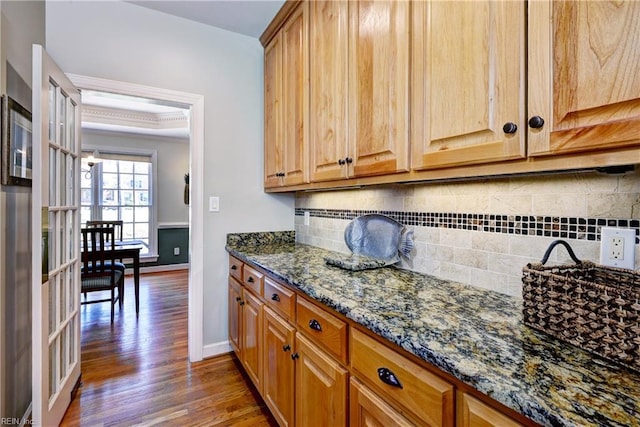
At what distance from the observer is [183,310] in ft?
11.8

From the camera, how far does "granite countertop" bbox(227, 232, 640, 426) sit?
1.70 ft

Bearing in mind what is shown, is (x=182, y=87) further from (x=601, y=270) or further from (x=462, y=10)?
(x=601, y=270)

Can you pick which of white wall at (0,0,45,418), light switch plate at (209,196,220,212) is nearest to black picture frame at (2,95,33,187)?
white wall at (0,0,45,418)

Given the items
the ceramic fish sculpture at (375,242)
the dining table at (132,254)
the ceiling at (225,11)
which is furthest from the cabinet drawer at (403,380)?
the dining table at (132,254)

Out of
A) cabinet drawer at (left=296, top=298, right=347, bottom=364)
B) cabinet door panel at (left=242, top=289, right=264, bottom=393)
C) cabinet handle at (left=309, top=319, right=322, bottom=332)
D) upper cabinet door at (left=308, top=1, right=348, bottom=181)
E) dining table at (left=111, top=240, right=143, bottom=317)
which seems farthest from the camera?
dining table at (left=111, top=240, right=143, bottom=317)

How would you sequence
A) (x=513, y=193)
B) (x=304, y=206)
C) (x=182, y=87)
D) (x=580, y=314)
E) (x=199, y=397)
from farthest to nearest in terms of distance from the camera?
(x=304, y=206) < (x=182, y=87) < (x=199, y=397) < (x=513, y=193) < (x=580, y=314)

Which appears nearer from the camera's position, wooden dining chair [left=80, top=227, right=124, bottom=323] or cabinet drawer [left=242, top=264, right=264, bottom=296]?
cabinet drawer [left=242, top=264, right=264, bottom=296]

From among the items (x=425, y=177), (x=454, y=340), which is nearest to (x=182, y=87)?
(x=425, y=177)

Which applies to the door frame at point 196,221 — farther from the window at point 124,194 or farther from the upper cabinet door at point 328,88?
the window at point 124,194

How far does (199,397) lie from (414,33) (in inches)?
89.7

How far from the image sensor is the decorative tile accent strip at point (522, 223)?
36.5 inches

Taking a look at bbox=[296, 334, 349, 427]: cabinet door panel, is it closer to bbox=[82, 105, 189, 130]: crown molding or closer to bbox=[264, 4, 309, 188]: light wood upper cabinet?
bbox=[264, 4, 309, 188]: light wood upper cabinet

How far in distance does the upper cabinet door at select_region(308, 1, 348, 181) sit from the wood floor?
4.80 feet

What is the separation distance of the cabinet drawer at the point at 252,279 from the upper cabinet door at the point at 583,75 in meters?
1.43
